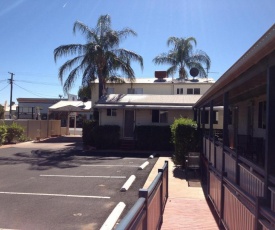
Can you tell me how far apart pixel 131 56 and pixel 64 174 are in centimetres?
1643

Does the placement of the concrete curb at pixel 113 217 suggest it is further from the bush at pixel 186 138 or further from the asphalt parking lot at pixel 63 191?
the bush at pixel 186 138

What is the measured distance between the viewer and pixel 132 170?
15.0 m

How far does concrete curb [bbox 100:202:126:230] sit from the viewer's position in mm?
6898

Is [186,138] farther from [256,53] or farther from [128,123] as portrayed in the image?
[128,123]

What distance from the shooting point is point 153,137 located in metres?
23.9

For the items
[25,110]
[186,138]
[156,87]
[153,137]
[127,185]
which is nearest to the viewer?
[127,185]

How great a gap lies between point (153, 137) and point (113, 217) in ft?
53.9

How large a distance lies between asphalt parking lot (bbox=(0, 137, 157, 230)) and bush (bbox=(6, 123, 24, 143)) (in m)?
9.37

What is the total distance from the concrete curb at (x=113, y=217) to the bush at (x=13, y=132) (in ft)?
66.9

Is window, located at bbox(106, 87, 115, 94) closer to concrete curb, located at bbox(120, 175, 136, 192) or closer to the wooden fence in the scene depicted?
concrete curb, located at bbox(120, 175, 136, 192)

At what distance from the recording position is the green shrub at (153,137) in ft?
77.8

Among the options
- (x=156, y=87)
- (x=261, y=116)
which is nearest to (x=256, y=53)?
(x=261, y=116)

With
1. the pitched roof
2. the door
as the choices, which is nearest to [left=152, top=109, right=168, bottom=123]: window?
the pitched roof

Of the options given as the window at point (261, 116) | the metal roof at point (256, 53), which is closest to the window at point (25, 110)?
the window at point (261, 116)
